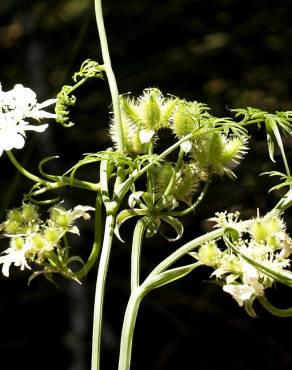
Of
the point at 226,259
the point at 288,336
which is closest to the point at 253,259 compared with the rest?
the point at 226,259

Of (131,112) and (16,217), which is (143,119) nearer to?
(131,112)

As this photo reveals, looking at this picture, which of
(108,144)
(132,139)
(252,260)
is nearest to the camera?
(252,260)

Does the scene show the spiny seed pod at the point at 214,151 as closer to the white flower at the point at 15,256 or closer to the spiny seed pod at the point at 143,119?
the spiny seed pod at the point at 143,119

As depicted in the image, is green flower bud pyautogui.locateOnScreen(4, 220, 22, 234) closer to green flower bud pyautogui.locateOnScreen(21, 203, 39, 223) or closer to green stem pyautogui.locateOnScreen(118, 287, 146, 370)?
green flower bud pyautogui.locateOnScreen(21, 203, 39, 223)

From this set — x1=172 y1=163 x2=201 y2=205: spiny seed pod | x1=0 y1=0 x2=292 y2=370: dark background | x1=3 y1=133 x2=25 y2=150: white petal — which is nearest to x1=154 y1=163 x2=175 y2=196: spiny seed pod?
x1=172 y1=163 x2=201 y2=205: spiny seed pod

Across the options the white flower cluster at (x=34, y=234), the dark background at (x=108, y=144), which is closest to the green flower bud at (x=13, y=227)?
the white flower cluster at (x=34, y=234)

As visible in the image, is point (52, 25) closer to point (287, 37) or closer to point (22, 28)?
point (22, 28)

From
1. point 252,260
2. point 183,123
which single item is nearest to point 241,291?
point 252,260
